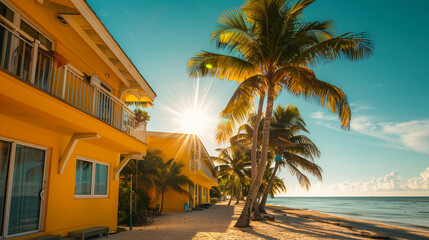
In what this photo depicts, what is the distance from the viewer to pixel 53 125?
620 cm

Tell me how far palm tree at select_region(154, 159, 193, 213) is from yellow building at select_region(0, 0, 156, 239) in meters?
8.87

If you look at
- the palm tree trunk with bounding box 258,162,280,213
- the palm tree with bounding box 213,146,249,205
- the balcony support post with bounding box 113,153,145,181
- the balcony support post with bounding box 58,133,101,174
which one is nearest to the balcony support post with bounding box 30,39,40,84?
the balcony support post with bounding box 58,133,101,174

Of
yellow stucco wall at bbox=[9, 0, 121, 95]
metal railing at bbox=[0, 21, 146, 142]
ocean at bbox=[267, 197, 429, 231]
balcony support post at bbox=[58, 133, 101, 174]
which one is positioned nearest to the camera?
metal railing at bbox=[0, 21, 146, 142]

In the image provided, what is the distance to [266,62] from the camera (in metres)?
11.9

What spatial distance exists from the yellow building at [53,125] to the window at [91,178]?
3 cm

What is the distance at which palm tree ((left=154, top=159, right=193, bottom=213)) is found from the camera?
61.6ft

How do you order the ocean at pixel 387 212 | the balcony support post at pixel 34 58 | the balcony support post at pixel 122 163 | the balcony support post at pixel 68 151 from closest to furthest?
the balcony support post at pixel 34 58
the balcony support post at pixel 68 151
the balcony support post at pixel 122 163
the ocean at pixel 387 212

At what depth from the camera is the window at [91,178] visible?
26.1ft

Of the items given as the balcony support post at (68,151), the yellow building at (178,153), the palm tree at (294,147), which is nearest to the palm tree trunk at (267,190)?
the palm tree at (294,147)

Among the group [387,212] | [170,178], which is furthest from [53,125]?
[387,212]

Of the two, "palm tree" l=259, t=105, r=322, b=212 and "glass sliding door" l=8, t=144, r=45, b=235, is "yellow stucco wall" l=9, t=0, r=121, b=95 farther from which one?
"palm tree" l=259, t=105, r=322, b=212

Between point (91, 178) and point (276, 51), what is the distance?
806cm

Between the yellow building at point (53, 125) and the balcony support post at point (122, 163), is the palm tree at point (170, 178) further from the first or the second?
the yellow building at point (53, 125)

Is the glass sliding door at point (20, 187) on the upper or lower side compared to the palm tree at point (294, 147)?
lower
